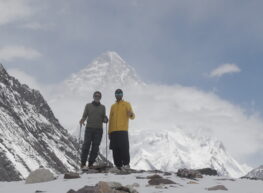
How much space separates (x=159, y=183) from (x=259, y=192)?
8.35 feet

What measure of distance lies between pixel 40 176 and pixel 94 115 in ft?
13.8

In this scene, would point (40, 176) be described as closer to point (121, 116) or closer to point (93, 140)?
point (93, 140)

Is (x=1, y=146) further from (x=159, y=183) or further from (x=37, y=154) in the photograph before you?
(x=159, y=183)

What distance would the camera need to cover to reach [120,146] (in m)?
17.3

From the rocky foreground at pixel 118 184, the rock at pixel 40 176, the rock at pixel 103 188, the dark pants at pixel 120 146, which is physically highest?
the dark pants at pixel 120 146

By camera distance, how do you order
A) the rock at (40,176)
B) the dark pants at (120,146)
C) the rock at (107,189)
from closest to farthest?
1. the rock at (107,189)
2. the rock at (40,176)
3. the dark pants at (120,146)

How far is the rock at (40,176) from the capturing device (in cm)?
1416

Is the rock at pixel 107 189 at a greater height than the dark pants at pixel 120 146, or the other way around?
the dark pants at pixel 120 146

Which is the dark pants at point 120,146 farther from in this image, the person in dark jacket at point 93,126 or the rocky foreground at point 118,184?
the rocky foreground at point 118,184

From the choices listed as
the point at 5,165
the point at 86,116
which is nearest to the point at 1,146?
the point at 5,165

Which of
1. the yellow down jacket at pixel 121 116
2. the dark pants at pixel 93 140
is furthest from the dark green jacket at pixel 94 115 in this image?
the yellow down jacket at pixel 121 116

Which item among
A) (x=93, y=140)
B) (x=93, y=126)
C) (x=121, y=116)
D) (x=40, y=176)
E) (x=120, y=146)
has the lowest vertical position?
(x=40, y=176)

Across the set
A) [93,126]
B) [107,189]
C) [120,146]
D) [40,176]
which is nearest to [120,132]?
[120,146]

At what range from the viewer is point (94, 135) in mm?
17906
